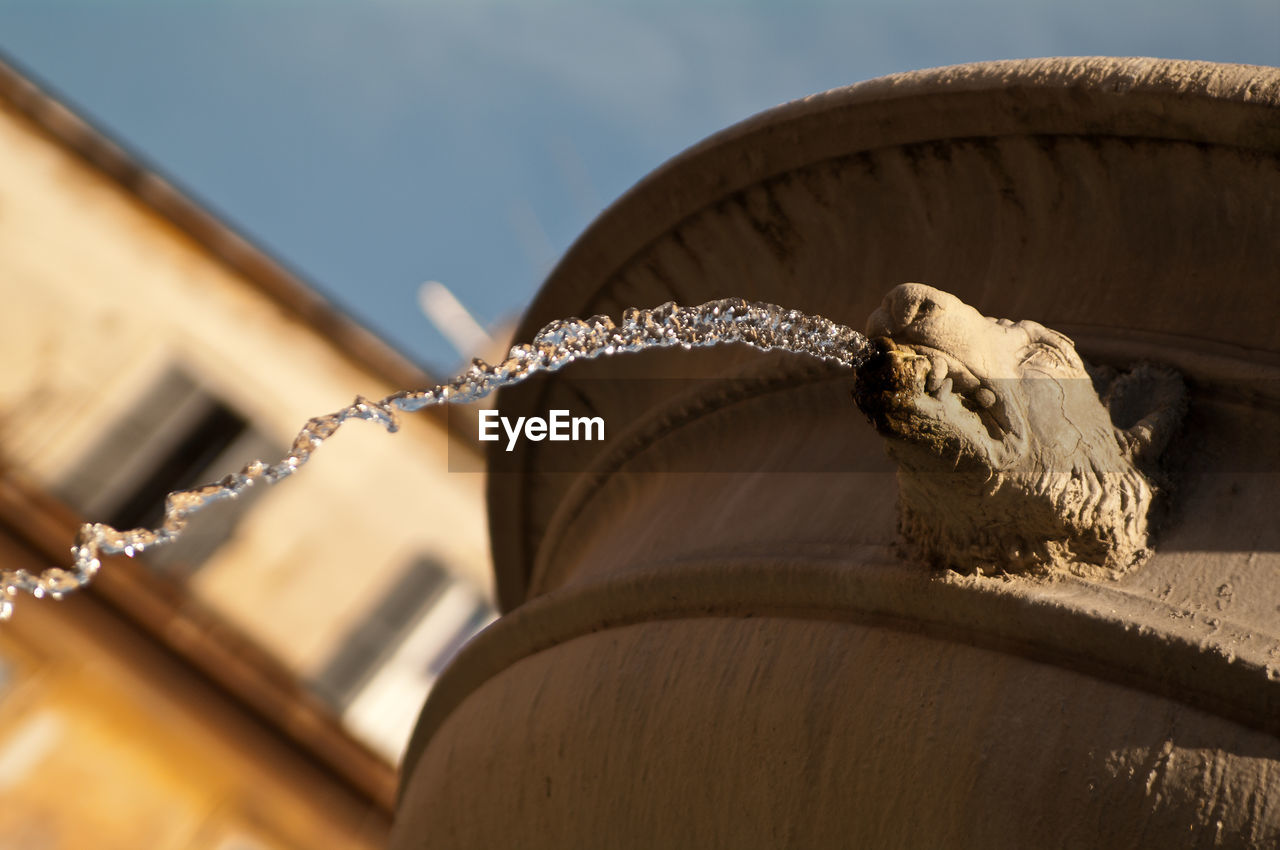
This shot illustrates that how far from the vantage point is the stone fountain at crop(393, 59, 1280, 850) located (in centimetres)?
180

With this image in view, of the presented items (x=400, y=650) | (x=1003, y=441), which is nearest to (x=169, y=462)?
(x=400, y=650)

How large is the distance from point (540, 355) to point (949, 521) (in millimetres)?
1342

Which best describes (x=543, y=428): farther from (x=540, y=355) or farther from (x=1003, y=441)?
(x=1003, y=441)

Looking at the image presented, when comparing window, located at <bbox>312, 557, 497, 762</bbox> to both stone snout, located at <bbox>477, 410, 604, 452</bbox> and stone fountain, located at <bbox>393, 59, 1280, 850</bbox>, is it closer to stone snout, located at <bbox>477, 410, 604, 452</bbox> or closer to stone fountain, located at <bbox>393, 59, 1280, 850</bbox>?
stone snout, located at <bbox>477, 410, 604, 452</bbox>

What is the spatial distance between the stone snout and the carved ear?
168cm

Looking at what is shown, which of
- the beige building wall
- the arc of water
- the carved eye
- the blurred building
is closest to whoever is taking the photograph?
the carved eye

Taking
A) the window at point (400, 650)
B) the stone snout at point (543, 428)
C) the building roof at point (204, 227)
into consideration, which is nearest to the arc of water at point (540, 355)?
the stone snout at point (543, 428)

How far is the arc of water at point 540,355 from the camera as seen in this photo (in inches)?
107

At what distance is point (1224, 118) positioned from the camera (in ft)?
6.72

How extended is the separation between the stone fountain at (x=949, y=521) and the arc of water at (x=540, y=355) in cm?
11

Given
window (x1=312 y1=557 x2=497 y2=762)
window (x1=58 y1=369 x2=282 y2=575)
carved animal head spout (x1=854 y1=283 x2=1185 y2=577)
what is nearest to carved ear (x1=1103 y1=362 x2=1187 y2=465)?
carved animal head spout (x1=854 y1=283 x2=1185 y2=577)

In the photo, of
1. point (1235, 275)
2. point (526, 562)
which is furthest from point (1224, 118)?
point (526, 562)

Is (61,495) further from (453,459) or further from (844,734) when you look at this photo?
(844,734)

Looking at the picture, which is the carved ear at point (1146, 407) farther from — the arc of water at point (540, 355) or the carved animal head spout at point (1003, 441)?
the arc of water at point (540, 355)
